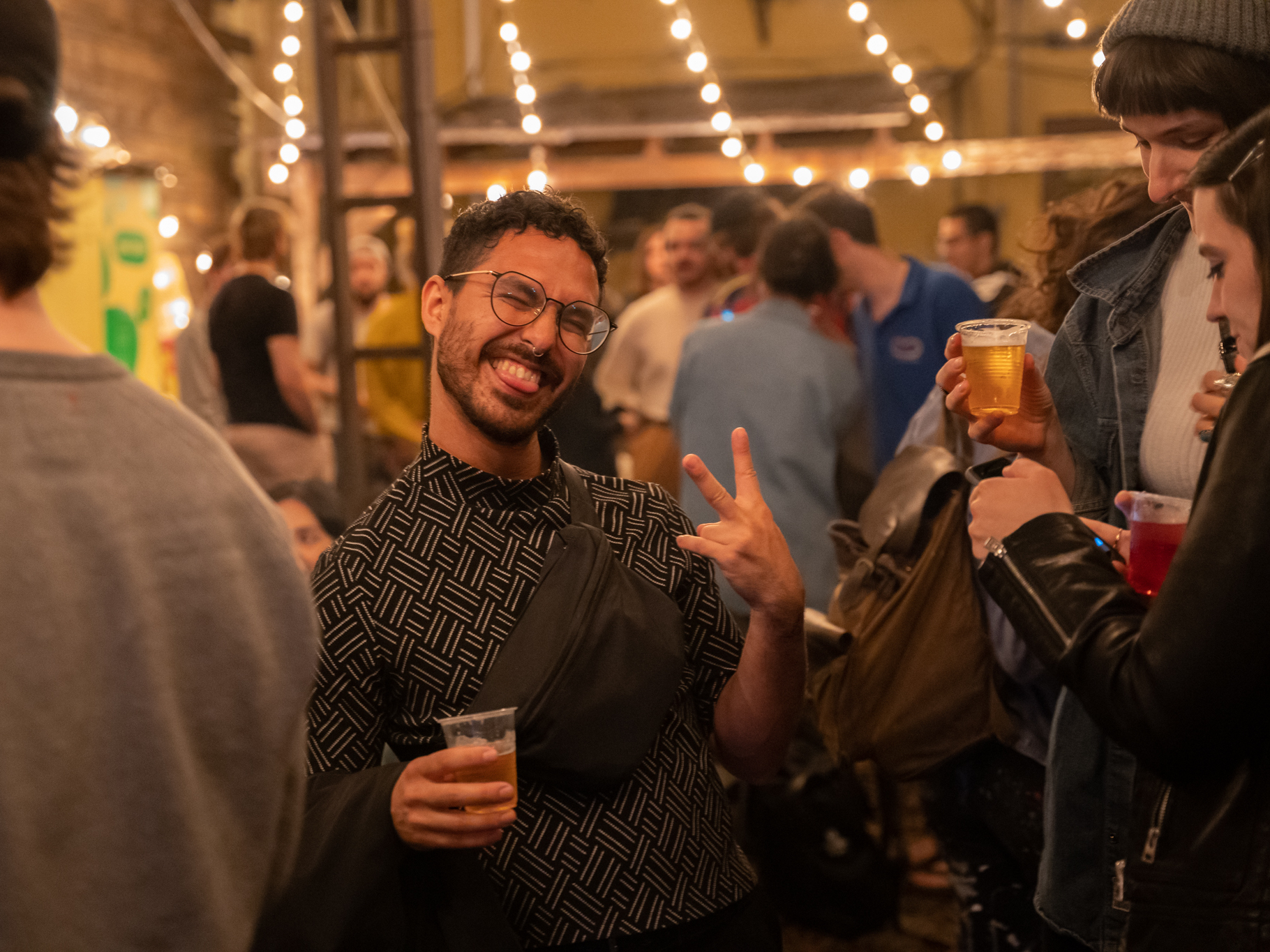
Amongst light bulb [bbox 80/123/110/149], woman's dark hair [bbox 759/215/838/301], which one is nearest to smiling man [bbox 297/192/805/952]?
woman's dark hair [bbox 759/215/838/301]

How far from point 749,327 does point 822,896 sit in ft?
6.09

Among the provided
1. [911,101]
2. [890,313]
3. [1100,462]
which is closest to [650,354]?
[890,313]

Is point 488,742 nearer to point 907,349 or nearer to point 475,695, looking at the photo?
point 475,695

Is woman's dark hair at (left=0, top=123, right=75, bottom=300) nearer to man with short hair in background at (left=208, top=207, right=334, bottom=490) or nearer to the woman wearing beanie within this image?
the woman wearing beanie

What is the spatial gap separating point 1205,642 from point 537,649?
833 millimetres

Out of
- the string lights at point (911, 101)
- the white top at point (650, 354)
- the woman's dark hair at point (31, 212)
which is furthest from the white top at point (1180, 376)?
the string lights at point (911, 101)

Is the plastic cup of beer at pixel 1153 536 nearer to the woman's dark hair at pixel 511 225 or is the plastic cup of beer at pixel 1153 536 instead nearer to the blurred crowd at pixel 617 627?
the blurred crowd at pixel 617 627

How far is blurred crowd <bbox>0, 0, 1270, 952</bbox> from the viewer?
1.01 m

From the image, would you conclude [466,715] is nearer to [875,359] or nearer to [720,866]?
[720,866]

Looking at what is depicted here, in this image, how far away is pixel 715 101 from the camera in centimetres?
1066

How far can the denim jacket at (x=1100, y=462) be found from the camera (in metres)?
1.87

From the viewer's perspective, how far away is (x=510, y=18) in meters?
14.4

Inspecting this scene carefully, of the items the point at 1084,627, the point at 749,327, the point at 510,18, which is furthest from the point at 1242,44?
the point at 510,18

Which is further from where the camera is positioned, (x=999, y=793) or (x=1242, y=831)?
(x=999, y=793)
